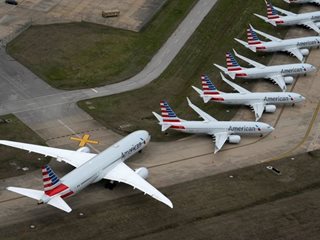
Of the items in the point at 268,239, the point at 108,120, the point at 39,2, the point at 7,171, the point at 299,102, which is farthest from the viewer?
the point at 39,2

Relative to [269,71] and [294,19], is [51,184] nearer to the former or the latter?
[269,71]

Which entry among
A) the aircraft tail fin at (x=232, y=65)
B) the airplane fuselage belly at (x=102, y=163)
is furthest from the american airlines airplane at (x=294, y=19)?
the airplane fuselage belly at (x=102, y=163)

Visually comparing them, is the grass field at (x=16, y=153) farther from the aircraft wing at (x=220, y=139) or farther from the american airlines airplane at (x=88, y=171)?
the aircraft wing at (x=220, y=139)

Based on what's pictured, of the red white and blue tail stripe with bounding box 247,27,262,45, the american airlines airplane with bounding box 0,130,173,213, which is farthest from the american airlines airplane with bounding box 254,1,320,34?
the american airlines airplane with bounding box 0,130,173,213

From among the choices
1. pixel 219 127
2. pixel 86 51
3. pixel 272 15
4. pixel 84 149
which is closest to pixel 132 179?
pixel 84 149

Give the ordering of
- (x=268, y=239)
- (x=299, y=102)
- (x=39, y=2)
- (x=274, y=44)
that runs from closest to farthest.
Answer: (x=268, y=239) < (x=299, y=102) < (x=274, y=44) < (x=39, y=2)

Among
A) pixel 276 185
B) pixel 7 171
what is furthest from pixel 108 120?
pixel 276 185

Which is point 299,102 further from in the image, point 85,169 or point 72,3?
point 72,3

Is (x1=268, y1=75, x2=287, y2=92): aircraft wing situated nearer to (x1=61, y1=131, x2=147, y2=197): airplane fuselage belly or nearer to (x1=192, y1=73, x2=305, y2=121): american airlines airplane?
(x1=192, y1=73, x2=305, y2=121): american airlines airplane
